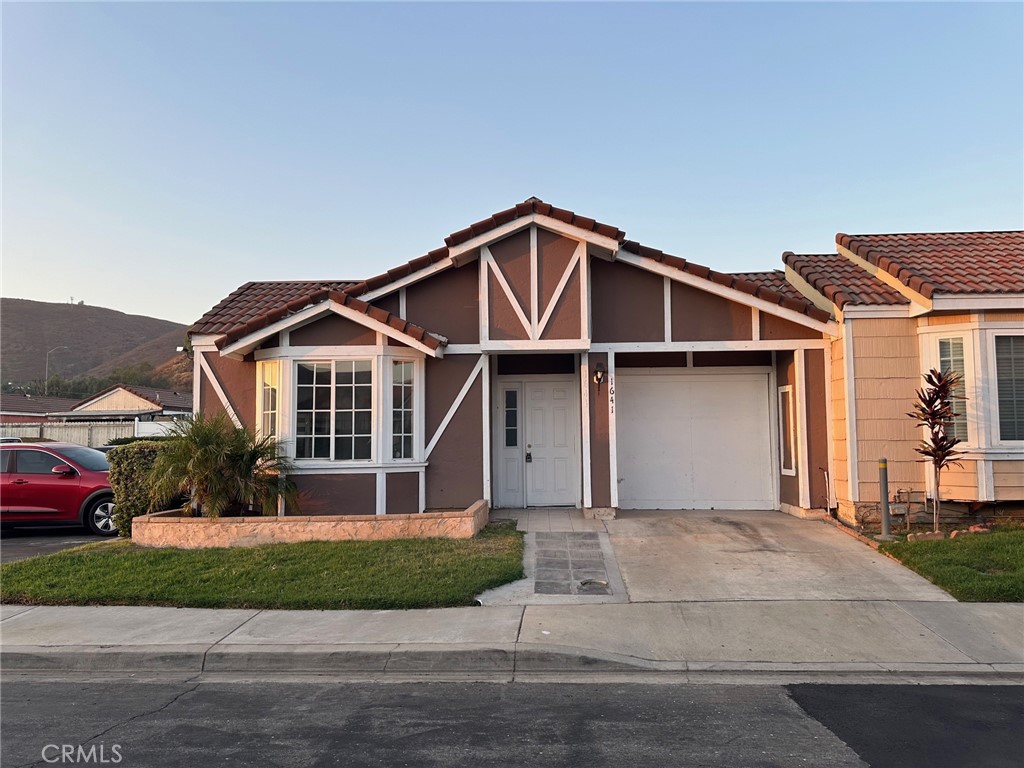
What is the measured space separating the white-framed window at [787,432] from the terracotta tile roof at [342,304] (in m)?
5.76

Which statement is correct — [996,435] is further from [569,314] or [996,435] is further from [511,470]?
[511,470]

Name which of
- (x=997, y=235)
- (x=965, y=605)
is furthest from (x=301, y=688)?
(x=997, y=235)

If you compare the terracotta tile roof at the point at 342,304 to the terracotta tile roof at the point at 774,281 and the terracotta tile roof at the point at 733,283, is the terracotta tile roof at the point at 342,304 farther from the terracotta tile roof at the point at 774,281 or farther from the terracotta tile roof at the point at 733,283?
the terracotta tile roof at the point at 774,281

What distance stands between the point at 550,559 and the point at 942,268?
7221 millimetres

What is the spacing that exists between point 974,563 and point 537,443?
6444 mm

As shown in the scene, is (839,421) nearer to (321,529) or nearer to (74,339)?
(321,529)

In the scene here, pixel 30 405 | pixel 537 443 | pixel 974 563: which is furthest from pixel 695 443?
pixel 30 405

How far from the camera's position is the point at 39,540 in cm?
1143

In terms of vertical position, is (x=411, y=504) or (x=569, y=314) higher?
(x=569, y=314)

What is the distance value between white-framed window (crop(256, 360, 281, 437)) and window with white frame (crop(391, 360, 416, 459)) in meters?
1.81

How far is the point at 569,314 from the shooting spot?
1094 centimetres

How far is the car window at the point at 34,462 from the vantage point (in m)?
11.6

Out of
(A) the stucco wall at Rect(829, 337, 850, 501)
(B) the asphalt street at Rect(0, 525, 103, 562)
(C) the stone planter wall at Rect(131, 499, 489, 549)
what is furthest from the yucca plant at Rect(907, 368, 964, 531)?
(B) the asphalt street at Rect(0, 525, 103, 562)

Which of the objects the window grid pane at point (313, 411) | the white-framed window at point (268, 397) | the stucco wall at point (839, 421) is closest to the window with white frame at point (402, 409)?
the window grid pane at point (313, 411)
